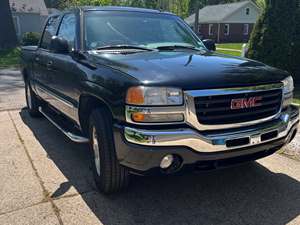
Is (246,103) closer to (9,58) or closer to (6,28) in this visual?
(9,58)

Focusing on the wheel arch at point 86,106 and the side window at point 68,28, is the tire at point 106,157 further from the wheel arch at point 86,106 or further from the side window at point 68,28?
the side window at point 68,28

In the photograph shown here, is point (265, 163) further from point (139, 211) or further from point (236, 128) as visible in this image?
point (139, 211)

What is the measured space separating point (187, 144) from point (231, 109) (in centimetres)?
56

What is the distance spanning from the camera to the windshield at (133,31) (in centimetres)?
418

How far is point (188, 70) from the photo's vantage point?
10.6 ft

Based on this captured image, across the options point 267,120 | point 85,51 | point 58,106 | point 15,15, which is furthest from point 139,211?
point 15,15

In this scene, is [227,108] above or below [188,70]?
below

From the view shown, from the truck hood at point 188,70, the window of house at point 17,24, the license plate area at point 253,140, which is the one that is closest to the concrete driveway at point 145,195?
the license plate area at point 253,140

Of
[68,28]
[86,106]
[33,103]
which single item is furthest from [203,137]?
[33,103]

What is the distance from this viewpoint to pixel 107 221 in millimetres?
3219

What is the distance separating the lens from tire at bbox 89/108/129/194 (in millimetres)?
3338

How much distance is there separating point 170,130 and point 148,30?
6.53 feet

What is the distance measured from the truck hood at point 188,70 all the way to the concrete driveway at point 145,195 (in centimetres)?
121

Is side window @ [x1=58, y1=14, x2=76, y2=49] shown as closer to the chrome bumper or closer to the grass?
the chrome bumper
